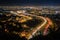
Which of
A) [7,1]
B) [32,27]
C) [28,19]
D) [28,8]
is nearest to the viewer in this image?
[32,27]

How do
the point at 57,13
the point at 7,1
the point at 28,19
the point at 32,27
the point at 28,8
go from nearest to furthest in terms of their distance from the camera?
the point at 32,27, the point at 28,19, the point at 57,13, the point at 28,8, the point at 7,1

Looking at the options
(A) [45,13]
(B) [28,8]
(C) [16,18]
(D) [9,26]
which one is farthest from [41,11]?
(D) [9,26]

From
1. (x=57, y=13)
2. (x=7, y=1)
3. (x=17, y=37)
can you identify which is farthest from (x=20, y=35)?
(x=7, y=1)

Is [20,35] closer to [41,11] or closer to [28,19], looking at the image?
[28,19]

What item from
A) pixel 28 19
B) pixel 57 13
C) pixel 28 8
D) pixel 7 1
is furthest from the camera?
pixel 7 1

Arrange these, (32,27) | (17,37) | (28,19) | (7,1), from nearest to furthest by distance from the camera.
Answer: (17,37)
(32,27)
(28,19)
(7,1)

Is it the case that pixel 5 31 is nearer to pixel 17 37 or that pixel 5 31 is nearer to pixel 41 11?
pixel 17 37

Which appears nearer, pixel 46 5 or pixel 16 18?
pixel 16 18

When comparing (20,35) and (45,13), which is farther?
(45,13)
